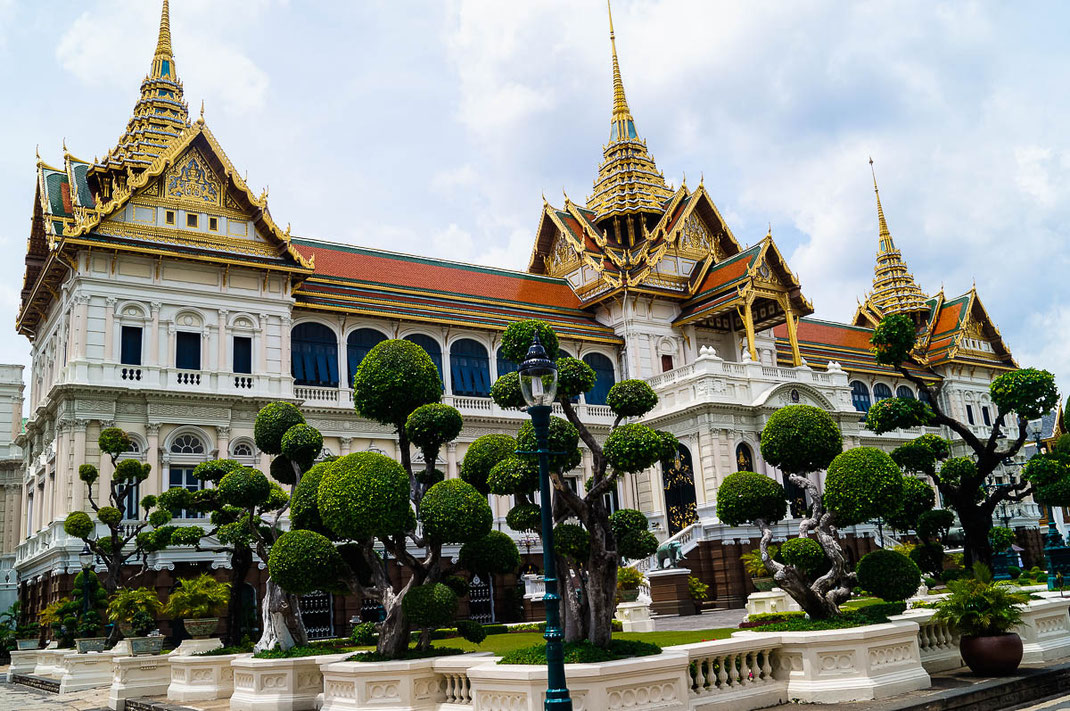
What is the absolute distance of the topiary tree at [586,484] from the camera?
41.1 feet

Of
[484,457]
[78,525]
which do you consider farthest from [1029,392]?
[78,525]

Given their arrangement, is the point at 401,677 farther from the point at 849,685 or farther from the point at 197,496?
the point at 197,496

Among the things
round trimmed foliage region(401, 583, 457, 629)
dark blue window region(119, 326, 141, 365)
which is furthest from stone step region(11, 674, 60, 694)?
round trimmed foliage region(401, 583, 457, 629)

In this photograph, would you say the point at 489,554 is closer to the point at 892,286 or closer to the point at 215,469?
the point at 215,469

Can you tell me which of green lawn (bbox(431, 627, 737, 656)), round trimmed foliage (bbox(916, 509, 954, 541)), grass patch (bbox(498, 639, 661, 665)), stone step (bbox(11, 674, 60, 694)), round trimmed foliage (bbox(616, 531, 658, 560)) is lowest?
stone step (bbox(11, 674, 60, 694))

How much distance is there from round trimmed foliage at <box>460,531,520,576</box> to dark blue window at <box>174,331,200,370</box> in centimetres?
1843

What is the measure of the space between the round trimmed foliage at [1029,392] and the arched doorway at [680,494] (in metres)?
16.2

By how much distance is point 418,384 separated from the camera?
49.8ft

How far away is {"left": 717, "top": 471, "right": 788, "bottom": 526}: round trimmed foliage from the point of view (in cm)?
1547

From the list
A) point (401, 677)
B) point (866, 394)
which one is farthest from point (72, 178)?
point (866, 394)

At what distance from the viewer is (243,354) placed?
31.0m

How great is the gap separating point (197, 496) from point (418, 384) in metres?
7.15

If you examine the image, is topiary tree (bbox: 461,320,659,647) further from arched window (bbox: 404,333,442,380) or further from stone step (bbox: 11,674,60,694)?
arched window (bbox: 404,333,442,380)

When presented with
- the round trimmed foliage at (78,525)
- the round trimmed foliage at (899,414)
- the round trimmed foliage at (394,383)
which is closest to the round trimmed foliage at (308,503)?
the round trimmed foliage at (394,383)
